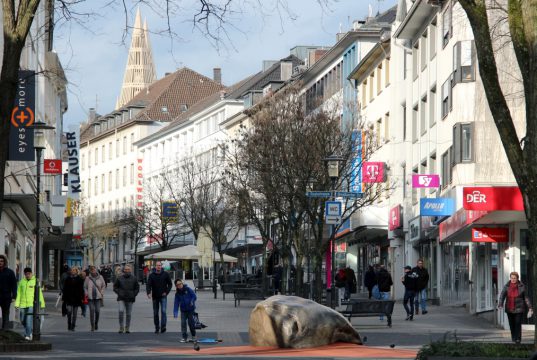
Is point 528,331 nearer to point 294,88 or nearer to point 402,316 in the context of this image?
point 402,316

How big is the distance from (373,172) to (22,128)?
77.6 feet

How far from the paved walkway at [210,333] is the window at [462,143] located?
189 inches

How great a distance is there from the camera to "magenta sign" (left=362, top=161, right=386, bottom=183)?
5500 centimetres

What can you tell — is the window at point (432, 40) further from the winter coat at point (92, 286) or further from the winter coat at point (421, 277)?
the winter coat at point (92, 286)

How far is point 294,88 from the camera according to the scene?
54.3m

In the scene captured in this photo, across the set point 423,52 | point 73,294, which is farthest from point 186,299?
point 423,52

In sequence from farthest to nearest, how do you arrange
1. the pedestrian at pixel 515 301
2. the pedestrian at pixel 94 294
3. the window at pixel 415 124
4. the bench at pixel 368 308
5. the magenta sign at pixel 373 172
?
1. the window at pixel 415 124
2. the magenta sign at pixel 373 172
3. the pedestrian at pixel 94 294
4. the bench at pixel 368 308
5. the pedestrian at pixel 515 301

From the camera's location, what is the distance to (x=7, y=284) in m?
28.5

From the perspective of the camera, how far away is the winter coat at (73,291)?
114 feet

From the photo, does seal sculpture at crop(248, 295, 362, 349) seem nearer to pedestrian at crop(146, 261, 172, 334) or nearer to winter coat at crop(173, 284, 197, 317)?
winter coat at crop(173, 284, 197, 317)

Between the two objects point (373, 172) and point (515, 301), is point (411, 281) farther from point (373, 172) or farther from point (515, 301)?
point (373, 172)

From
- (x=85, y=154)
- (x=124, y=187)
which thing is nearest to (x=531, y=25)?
(x=124, y=187)

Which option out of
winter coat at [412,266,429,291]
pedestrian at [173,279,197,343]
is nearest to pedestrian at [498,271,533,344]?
pedestrian at [173,279,197,343]

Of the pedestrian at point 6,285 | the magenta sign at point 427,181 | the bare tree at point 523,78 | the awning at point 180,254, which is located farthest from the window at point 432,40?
the bare tree at point 523,78
